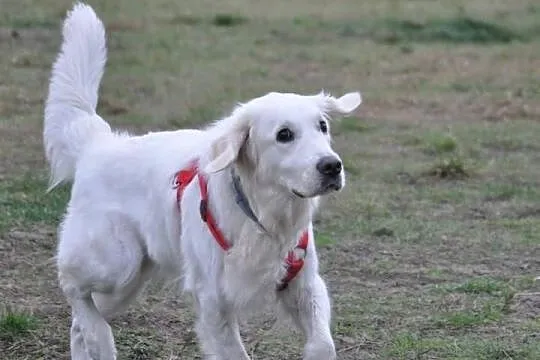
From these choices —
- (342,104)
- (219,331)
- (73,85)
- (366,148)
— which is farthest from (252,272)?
(366,148)

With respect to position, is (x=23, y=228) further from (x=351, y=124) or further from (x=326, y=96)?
(x=351, y=124)

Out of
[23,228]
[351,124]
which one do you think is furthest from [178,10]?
[23,228]

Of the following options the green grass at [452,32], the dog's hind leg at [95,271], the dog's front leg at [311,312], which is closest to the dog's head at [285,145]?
the dog's front leg at [311,312]

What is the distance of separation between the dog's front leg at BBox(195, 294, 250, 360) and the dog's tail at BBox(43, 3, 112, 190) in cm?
148

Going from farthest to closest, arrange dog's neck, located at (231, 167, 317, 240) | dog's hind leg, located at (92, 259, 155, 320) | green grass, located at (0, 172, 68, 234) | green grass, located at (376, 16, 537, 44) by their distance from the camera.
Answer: green grass, located at (376, 16, 537, 44) < green grass, located at (0, 172, 68, 234) < dog's hind leg, located at (92, 259, 155, 320) < dog's neck, located at (231, 167, 317, 240)

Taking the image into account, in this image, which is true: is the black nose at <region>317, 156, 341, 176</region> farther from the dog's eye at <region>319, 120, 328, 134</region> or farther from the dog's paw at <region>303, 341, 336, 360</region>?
the dog's paw at <region>303, 341, 336, 360</region>

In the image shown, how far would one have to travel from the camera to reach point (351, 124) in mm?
12328

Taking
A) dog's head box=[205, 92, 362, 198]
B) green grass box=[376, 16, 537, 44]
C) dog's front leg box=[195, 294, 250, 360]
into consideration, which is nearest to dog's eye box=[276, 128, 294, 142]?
dog's head box=[205, 92, 362, 198]

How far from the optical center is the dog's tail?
246 inches

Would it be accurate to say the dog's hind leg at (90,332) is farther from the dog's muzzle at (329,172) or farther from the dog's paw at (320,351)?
the dog's muzzle at (329,172)

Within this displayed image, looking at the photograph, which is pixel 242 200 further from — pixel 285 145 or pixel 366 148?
pixel 366 148

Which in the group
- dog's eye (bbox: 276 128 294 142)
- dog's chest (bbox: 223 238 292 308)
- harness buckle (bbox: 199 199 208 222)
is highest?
dog's eye (bbox: 276 128 294 142)

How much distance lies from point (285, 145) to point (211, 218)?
490mm

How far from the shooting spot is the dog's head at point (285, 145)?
4633 mm
